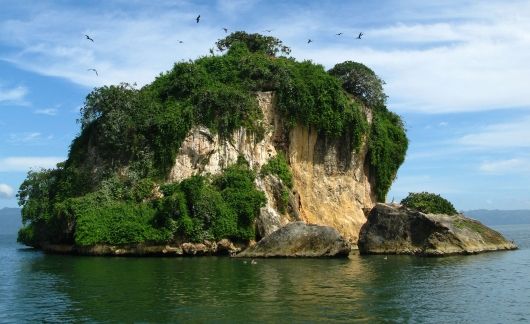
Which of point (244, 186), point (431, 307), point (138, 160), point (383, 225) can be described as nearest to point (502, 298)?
point (431, 307)

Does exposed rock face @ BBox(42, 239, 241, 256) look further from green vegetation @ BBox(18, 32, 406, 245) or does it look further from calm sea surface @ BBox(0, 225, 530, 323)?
calm sea surface @ BBox(0, 225, 530, 323)

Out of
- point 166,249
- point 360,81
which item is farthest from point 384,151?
point 166,249

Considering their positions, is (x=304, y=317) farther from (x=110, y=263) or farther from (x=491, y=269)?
(x=110, y=263)

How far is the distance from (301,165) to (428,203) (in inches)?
A: 565

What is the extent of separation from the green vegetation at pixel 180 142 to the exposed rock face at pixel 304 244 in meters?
5.03

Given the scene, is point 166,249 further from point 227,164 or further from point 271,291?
point 271,291

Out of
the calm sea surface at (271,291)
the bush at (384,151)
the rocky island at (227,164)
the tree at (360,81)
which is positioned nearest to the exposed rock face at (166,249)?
the rocky island at (227,164)

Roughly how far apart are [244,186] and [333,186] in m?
13.4

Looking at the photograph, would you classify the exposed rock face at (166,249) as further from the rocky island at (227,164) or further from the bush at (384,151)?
the bush at (384,151)

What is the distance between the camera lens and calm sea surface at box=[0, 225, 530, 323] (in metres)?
21.1

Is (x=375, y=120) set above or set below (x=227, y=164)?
above

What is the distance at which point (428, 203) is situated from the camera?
48219 mm

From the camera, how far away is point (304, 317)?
2039 cm

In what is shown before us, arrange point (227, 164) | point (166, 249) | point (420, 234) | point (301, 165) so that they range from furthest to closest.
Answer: point (301, 165) → point (227, 164) → point (166, 249) → point (420, 234)
